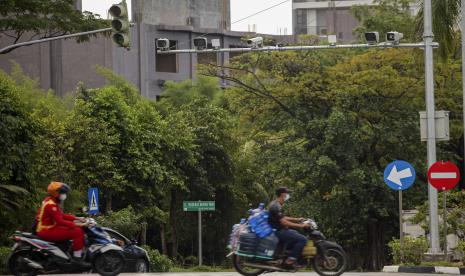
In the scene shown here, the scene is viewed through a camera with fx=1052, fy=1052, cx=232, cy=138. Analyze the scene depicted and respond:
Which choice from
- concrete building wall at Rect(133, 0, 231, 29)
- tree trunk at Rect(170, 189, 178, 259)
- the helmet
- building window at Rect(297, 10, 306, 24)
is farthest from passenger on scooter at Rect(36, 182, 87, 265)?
building window at Rect(297, 10, 306, 24)

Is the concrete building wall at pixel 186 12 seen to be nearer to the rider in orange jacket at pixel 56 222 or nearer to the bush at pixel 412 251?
the bush at pixel 412 251

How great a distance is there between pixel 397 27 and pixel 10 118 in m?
22.2

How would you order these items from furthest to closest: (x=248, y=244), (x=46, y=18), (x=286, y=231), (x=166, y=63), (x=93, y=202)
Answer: (x=166, y=63), (x=93, y=202), (x=46, y=18), (x=248, y=244), (x=286, y=231)

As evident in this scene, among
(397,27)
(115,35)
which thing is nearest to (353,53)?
(397,27)

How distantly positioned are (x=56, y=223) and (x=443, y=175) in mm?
11658

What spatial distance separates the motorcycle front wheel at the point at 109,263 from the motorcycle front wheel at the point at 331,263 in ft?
10.7

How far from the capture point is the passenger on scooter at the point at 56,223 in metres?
16.5

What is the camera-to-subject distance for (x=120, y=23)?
23.7m

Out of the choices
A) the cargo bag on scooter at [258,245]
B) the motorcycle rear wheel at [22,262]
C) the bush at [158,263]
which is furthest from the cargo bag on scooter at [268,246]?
the bush at [158,263]

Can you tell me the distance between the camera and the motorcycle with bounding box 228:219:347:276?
17.4 meters

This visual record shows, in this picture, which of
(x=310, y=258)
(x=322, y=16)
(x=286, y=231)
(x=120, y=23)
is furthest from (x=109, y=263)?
(x=322, y=16)

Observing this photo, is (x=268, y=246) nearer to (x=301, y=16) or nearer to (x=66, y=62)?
(x=66, y=62)

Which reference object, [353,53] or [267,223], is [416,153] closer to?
[353,53]

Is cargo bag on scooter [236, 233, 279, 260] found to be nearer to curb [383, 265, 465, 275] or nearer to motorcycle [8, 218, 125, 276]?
motorcycle [8, 218, 125, 276]
